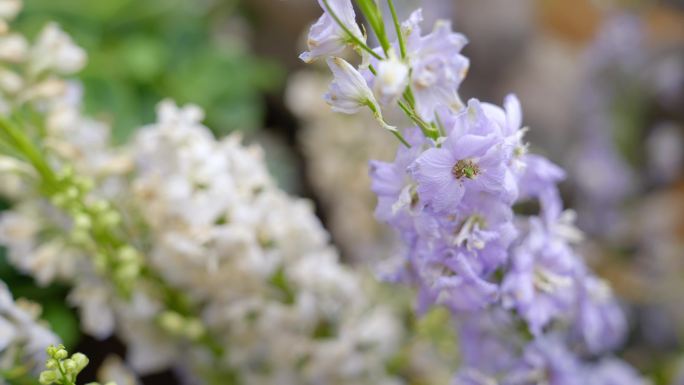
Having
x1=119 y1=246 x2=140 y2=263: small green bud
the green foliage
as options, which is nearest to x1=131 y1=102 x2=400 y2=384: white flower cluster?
x1=119 y1=246 x2=140 y2=263: small green bud

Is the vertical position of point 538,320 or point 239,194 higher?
point 239,194

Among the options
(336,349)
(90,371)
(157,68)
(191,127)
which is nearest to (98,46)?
(157,68)

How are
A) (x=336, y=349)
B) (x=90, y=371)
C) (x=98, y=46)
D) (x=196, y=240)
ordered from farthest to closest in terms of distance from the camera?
(x=98, y=46) < (x=90, y=371) < (x=336, y=349) < (x=196, y=240)

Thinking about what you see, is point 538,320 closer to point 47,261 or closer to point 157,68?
point 47,261

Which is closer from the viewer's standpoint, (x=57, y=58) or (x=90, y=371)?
(x=57, y=58)

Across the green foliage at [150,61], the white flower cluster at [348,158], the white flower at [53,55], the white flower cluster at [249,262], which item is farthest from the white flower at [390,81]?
the green foliage at [150,61]

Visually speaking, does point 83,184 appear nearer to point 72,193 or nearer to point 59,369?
point 72,193

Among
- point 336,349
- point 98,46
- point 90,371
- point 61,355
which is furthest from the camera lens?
point 98,46

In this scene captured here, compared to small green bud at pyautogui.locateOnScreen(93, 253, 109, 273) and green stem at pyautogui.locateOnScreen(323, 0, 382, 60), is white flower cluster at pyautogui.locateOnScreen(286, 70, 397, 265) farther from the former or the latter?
green stem at pyautogui.locateOnScreen(323, 0, 382, 60)
